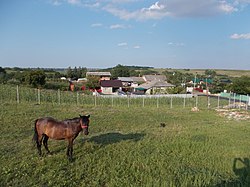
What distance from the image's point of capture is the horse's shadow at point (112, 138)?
8.45m

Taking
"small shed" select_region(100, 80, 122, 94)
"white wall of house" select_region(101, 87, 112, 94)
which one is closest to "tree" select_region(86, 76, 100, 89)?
"small shed" select_region(100, 80, 122, 94)

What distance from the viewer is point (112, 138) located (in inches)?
359

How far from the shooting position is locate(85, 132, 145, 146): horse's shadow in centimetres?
845

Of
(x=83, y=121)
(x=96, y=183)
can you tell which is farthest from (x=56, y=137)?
(x=96, y=183)

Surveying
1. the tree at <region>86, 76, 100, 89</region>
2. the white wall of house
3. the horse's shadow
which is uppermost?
the tree at <region>86, 76, 100, 89</region>

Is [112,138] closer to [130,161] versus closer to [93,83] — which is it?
[130,161]

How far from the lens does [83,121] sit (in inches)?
242

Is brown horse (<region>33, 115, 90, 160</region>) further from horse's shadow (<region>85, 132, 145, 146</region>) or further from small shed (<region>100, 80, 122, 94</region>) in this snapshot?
small shed (<region>100, 80, 122, 94</region>)

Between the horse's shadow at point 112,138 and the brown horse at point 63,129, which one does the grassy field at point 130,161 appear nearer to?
the horse's shadow at point 112,138

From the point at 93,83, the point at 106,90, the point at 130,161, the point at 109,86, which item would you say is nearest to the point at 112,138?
the point at 130,161

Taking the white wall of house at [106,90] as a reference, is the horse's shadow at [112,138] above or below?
above

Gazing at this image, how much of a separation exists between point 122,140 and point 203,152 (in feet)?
10.1

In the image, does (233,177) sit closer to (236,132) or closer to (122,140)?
(122,140)

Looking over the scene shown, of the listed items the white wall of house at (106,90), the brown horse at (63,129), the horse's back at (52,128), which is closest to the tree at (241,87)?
the white wall of house at (106,90)
